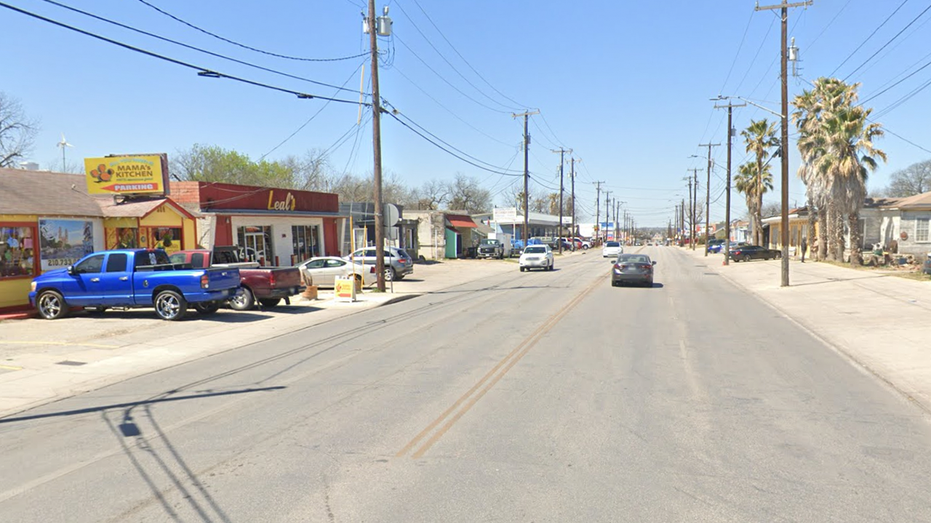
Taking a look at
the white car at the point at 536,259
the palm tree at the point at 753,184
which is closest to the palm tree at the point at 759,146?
the palm tree at the point at 753,184

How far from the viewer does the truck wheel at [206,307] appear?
17455mm

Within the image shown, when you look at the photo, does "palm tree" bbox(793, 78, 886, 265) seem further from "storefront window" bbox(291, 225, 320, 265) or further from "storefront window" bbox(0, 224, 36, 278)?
"storefront window" bbox(0, 224, 36, 278)

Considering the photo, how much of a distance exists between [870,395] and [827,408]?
4.02 ft

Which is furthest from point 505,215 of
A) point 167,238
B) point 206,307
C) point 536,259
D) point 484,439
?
point 484,439

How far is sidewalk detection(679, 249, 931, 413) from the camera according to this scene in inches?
399

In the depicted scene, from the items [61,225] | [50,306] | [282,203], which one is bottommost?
A: [50,306]

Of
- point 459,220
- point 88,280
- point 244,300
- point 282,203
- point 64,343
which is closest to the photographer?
point 64,343

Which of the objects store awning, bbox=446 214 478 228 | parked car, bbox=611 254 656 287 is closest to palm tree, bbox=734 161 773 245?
store awning, bbox=446 214 478 228

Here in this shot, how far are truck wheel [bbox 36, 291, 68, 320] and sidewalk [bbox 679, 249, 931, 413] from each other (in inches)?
710

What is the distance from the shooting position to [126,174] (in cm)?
2272

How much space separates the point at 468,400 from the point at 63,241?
57.1 ft

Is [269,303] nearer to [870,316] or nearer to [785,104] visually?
[870,316]

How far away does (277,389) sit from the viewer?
888 cm

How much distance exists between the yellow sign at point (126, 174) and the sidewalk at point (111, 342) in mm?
6449
